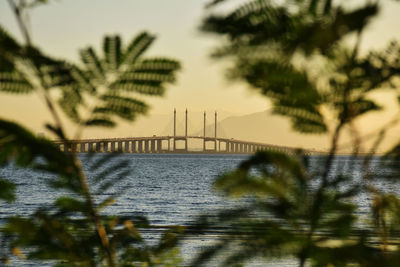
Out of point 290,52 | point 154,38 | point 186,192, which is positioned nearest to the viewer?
point 290,52

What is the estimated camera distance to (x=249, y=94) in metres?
1.46

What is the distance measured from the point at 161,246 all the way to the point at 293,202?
66 cm

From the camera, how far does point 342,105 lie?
4.76 feet

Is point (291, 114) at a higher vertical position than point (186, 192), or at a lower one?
higher

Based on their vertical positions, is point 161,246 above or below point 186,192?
above

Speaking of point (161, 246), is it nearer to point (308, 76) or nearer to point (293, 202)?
point (293, 202)

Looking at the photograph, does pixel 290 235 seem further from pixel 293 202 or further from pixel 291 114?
pixel 291 114

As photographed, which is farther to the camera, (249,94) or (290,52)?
(249,94)

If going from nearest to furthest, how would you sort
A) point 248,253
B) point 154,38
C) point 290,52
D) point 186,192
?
1. point 290,52
2. point 248,253
3. point 154,38
4. point 186,192

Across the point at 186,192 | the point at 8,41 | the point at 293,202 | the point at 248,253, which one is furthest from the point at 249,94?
the point at 186,192

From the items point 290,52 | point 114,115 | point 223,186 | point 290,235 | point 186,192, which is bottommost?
point 186,192

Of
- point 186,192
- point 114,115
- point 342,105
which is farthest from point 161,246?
point 186,192

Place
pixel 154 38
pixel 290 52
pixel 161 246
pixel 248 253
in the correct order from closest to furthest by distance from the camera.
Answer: pixel 290 52
pixel 248 253
pixel 154 38
pixel 161 246

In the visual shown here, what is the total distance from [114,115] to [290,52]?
25.3 inches
